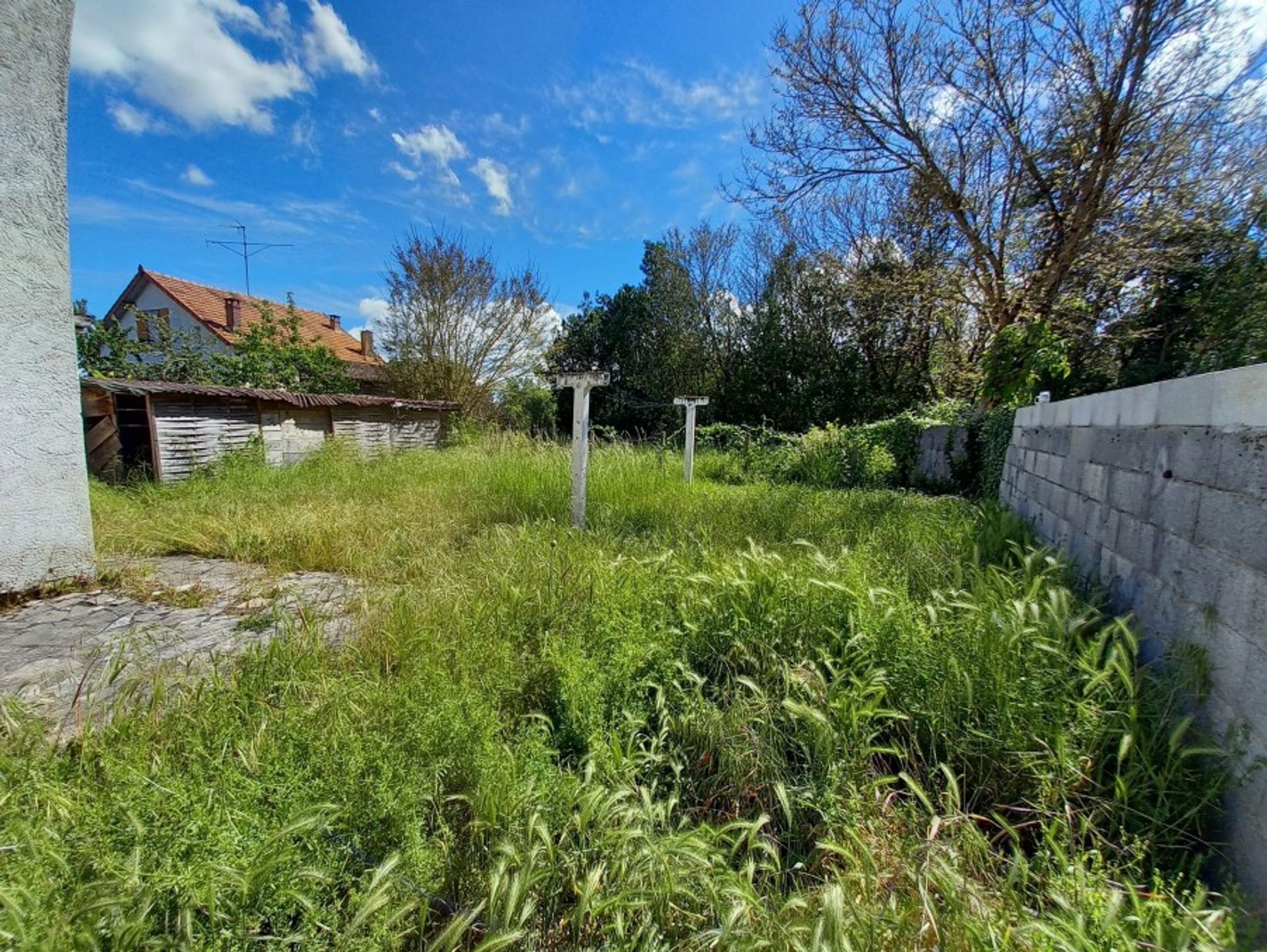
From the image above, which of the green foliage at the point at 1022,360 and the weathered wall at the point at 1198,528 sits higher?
the green foliage at the point at 1022,360

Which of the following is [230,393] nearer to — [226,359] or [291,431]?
[291,431]

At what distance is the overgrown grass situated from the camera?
3.52 feet

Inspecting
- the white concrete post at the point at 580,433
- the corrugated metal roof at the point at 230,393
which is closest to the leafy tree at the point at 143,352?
the corrugated metal roof at the point at 230,393

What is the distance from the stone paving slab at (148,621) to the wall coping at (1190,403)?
3.56 meters

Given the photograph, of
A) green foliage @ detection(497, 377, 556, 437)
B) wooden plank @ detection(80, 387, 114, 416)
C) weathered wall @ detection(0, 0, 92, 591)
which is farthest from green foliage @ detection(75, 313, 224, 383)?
weathered wall @ detection(0, 0, 92, 591)

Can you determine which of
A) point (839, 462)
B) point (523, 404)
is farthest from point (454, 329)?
point (839, 462)

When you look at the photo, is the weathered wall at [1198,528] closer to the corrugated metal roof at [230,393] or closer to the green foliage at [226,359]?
the corrugated metal roof at [230,393]

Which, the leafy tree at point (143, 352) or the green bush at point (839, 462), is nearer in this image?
the green bush at point (839, 462)

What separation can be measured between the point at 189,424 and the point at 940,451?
1078 cm

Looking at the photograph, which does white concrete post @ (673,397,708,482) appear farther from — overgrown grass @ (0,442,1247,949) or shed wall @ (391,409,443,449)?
shed wall @ (391,409,443,449)

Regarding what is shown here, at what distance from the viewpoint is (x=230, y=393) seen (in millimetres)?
6719

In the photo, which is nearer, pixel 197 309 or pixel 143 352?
pixel 143 352

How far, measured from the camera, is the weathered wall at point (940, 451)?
24.0 ft

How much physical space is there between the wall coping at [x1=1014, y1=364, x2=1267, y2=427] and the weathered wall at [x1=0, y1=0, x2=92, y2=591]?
5098 mm
